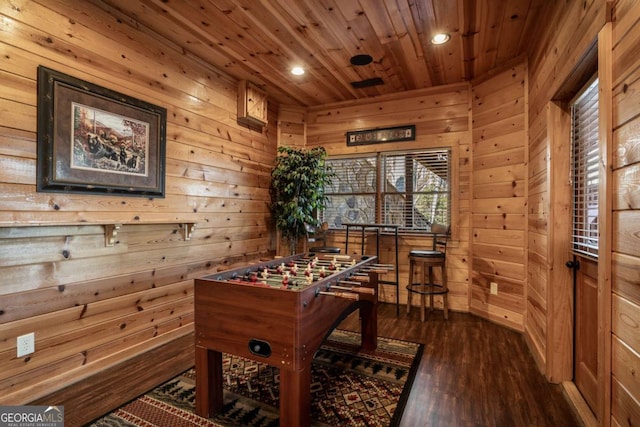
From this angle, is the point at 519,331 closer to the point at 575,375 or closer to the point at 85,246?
the point at 575,375

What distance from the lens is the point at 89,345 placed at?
2305mm

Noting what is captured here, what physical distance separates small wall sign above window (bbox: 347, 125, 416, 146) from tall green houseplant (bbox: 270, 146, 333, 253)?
21.1 inches

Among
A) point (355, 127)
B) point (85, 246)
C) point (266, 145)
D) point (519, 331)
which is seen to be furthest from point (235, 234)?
point (519, 331)

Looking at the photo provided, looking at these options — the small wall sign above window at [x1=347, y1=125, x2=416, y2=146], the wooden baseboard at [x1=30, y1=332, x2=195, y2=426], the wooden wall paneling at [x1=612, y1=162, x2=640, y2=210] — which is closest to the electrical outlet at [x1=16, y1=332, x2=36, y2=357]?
the wooden baseboard at [x1=30, y1=332, x2=195, y2=426]

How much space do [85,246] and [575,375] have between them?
11.4 feet

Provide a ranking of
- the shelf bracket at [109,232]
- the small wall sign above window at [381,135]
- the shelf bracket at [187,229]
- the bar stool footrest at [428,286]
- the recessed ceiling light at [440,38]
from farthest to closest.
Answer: the small wall sign above window at [381,135] → the bar stool footrest at [428,286] → the shelf bracket at [187,229] → the recessed ceiling light at [440,38] → the shelf bracket at [109,232]

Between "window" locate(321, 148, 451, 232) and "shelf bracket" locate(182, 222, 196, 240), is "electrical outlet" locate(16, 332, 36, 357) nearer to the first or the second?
"shelf bracket" locate(182, 222, 196, 240)

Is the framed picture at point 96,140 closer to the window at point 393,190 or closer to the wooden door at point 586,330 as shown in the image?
the window at point 393,190

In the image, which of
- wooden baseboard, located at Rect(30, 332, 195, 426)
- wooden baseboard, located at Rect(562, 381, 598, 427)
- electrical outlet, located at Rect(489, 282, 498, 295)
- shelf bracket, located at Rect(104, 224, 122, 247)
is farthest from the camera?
electrical outlet, located at Rect(489, 282, 498, 295)

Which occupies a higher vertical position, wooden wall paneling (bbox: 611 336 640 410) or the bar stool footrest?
wooden wall paneling (bbox: 611 336 640 410)

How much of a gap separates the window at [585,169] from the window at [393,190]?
1.70 m

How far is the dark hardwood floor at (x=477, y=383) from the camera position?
6.03 feet

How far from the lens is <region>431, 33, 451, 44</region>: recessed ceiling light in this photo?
9.13 ft

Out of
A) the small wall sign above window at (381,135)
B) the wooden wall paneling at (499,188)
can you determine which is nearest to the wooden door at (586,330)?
the wooden wall paneling at (499,188)
